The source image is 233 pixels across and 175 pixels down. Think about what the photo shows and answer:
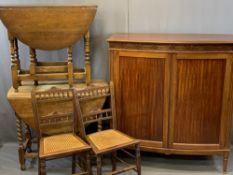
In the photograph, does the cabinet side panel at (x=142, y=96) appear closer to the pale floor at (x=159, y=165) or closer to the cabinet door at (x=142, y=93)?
the cabinet door at (x=142, y=93)

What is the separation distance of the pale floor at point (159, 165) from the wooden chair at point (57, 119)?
336 mm

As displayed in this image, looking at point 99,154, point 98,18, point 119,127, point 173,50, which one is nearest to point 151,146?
point 119,127

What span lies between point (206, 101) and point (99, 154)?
3.35 ft

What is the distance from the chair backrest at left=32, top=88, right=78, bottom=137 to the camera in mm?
2545

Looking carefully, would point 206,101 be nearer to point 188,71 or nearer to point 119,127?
point 188,71

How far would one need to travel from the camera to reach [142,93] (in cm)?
264

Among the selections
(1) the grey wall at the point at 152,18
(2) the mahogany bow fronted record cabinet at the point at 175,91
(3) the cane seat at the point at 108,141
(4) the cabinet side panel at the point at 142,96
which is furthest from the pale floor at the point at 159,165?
(1) the grey wall at the point at 152,18

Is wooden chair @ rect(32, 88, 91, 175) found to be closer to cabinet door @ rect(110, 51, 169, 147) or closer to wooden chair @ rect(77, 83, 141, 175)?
wooden chair @ rect(77, 83, 141, 175)

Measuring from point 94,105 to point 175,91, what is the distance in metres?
0.74

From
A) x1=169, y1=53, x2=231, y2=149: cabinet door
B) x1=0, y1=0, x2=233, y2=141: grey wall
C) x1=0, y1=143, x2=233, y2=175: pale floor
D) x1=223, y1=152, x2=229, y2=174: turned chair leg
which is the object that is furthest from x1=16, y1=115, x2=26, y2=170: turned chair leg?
x1=223, y1=152, x2=229, y2=174: turned chair leg

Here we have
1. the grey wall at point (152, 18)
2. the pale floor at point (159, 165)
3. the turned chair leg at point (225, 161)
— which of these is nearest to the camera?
the turned chair leg at point (225, 161)

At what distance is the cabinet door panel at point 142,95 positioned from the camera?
101 inches

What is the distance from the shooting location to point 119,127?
280 cm

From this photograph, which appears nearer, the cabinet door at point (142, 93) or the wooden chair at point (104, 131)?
the wooden chair at point (104, 131)
